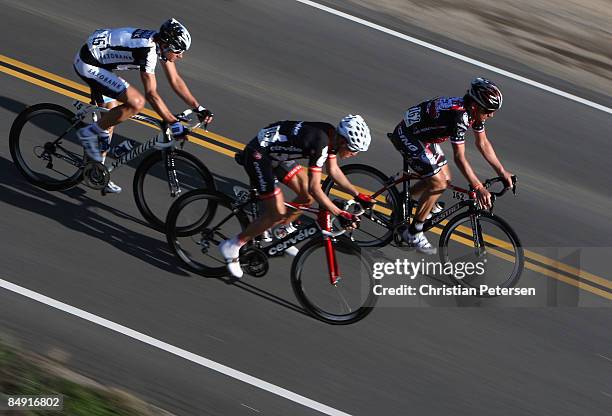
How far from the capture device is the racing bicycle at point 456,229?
11156mm

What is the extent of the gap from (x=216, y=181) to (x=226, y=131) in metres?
1.00

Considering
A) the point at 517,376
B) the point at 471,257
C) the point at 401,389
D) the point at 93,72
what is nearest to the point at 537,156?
the point at 471,257

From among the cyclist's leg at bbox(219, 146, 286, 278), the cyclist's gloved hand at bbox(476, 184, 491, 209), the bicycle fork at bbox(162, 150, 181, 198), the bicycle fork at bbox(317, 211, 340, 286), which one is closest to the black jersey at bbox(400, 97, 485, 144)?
the cyclist's gloved hand at bbox(476, 184, 491, 209)

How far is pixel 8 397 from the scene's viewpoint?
322 inches

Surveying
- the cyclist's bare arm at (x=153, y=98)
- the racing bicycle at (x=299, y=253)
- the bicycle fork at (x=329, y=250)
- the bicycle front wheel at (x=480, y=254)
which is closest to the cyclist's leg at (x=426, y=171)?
the bicycle front wheel at (x=480, y=254)

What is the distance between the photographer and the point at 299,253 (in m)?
10.5

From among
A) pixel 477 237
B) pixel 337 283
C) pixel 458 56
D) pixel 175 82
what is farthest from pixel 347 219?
pixel 458 56

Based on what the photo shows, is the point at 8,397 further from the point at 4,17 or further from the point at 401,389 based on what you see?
the point at 4,17

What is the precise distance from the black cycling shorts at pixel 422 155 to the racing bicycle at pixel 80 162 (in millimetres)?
2413

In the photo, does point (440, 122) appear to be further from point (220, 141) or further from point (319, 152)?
point (220, 141)

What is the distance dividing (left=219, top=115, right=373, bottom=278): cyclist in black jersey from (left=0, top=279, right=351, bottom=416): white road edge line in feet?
3.74

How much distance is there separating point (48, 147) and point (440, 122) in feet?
16.0

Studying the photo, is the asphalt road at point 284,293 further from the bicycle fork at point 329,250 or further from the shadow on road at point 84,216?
the bicycle fork at point 329,250

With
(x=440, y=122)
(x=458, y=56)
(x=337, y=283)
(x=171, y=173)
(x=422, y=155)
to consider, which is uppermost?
(x=458, y=56)
